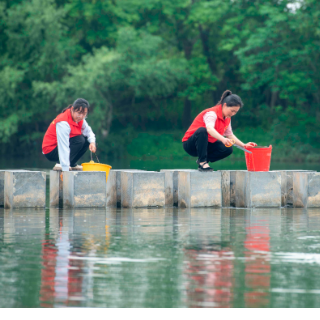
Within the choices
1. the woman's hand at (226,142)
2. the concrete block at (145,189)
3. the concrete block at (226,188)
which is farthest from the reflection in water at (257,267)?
the concrete block at (226,188)

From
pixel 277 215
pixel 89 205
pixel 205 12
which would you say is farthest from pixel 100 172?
pixel 205 12

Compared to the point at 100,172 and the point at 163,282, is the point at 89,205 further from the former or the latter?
the point at 163,282

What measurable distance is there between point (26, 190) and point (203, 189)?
2.61m

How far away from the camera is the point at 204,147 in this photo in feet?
36.1

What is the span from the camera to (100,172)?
1084 cm

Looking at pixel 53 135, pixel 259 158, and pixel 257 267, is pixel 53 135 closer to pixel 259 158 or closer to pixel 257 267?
pixel 259 158

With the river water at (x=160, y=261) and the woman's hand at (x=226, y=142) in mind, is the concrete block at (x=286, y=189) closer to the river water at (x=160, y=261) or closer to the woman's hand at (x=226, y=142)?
the woman's hand at (x=226, y=142)

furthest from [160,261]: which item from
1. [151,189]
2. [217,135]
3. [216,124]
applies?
[216,124]

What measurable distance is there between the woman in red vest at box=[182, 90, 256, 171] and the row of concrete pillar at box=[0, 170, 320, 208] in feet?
1.07

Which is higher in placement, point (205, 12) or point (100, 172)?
point (205, 12)

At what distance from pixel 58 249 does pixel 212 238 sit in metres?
1.64

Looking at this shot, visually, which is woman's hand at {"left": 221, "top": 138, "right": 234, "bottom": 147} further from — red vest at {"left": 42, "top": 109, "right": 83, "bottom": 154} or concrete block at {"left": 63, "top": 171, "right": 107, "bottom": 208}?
red vest at {"left": 42, "top": 109, "right": 83, "bottom": 154}

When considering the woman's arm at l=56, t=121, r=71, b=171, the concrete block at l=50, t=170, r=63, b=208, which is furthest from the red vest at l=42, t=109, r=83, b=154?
the concrete block at l=50, t=170, r=63, b=208

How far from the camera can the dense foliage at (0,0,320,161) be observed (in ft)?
136
